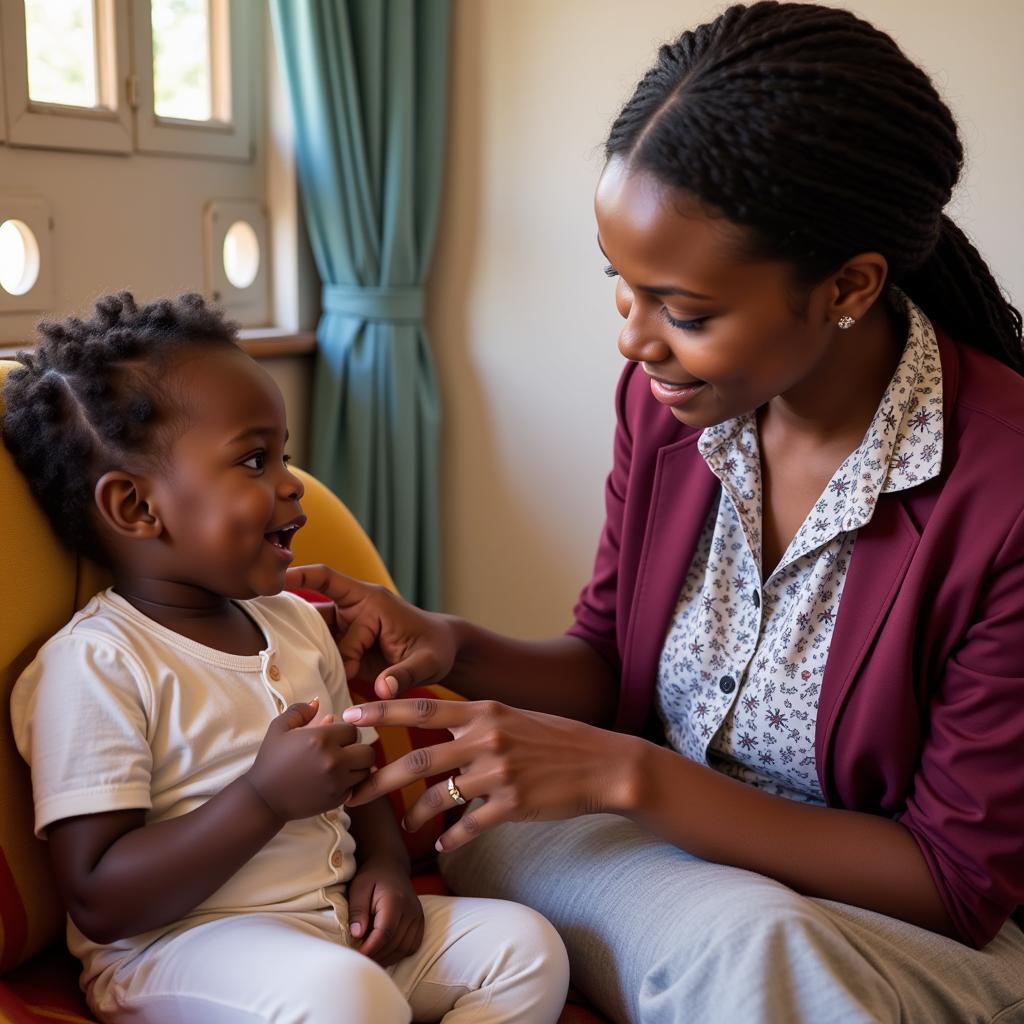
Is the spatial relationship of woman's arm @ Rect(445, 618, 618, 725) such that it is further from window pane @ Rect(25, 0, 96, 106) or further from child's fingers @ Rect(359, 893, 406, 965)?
window pane @ Rect(25, 0, 96, 106)

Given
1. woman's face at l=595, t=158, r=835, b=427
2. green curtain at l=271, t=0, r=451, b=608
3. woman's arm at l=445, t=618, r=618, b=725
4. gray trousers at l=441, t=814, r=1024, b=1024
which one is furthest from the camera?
green curtain at l=271, t=0, r=451, b=608

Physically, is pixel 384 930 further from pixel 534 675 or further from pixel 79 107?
pixel 79 107

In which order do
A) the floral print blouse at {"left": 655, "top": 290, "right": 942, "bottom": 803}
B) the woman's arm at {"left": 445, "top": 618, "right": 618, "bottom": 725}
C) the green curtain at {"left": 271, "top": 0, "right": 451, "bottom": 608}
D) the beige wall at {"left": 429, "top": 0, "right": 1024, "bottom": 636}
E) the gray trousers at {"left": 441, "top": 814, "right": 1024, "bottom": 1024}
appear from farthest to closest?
the beige wall at {"left": 429, "top": 0, "right": 1024, "bottom": 636}, the green curtain at {"left": 271, "top": 0, "right": 451, "bottom": 608}, the woman's arm at {"left": 445, "top": 618, "right": 618, "bottom": 725}, the floral print blouse at {"left": 655, "top": 290, "right": 942, "bottom": 803}, the gray trousers at {"left": 441, "top": 814, "right": 1024, "bottom": 1024}

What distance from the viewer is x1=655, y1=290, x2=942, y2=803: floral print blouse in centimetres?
133

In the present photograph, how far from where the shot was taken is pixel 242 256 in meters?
2.69

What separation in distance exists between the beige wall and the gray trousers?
147cm

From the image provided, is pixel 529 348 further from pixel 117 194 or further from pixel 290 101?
pixel 117 194

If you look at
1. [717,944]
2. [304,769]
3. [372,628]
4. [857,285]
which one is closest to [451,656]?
[372,628]

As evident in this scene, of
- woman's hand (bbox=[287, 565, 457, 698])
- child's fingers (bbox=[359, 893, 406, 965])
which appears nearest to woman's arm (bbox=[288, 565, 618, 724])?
woman's hand (bbox=[287, 565, 457, 698])

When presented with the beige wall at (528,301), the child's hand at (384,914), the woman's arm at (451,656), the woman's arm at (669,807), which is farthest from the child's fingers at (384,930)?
the beige wall at (528,301)

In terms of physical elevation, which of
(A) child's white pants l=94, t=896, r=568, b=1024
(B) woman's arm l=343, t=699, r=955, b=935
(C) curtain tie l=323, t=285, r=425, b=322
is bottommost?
(A) child's white pants l=94, t=896, r=568, b=1024

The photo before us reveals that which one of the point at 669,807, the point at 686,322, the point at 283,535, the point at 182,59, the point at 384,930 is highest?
the point at 182,59

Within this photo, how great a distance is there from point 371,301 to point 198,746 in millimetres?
1645

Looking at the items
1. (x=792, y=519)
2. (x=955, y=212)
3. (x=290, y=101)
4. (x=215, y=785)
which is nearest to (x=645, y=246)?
(x=792, y=519)
